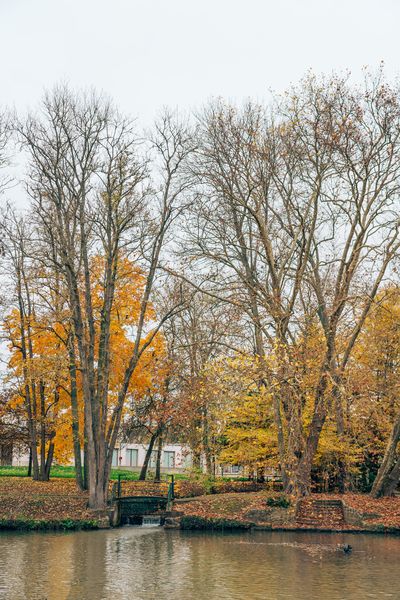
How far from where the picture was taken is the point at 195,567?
48.5ft

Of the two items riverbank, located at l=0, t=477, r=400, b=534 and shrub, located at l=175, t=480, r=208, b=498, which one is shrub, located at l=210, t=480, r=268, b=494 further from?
riverbank, located at l=0, t=477, r=400, b=534

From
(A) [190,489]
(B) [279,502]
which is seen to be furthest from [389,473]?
(A) [190,489]

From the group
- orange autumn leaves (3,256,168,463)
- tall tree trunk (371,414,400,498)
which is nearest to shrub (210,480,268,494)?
orange autumn leaves (3,256,168,463)

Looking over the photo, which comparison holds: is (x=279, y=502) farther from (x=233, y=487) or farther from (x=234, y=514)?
(x=233, y=487)

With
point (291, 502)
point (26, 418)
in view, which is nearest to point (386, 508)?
point (291, 502)

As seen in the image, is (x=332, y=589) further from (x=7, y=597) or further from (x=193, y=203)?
(x=193, y=203)

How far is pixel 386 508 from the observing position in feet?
82.4

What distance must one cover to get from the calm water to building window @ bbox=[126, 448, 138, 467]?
6236cm

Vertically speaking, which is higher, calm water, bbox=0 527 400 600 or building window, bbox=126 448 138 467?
building window, bbox=126 448 138 467

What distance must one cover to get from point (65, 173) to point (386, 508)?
1733cm

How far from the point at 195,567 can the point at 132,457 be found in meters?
70.5

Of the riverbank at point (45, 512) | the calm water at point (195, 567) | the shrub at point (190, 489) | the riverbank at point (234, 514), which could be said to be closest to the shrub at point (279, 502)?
the riverbank at point (234, 514)

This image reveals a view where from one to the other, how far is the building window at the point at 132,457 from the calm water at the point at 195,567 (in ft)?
205

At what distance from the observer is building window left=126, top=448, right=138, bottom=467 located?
83.0 meters
